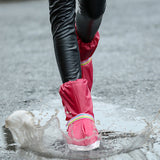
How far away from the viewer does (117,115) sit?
251 cm

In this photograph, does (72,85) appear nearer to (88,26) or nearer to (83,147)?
(83,147)

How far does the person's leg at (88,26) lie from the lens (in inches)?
84.6

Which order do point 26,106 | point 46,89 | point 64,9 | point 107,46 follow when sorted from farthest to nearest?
point 107,46, point 46,89, point 26,106, point 64,9

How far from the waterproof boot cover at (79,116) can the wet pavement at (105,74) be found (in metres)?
0.16

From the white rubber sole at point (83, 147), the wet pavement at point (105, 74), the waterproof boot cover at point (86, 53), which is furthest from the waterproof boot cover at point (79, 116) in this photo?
the waterproof boot cover at point (86, 53)

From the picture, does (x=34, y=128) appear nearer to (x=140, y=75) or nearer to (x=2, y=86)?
(x=2, y=86)

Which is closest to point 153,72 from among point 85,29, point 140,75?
point 140,75

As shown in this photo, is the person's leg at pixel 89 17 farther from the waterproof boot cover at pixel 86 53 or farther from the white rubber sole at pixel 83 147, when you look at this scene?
the white rubber sole at pixel 83 147

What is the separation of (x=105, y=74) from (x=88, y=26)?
1417mm

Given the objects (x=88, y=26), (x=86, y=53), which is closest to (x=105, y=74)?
(x=86, y=53)

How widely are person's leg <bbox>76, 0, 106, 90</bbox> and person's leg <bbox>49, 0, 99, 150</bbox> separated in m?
0.10

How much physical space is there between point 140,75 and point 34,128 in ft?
5.97

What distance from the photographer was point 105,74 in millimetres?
3654

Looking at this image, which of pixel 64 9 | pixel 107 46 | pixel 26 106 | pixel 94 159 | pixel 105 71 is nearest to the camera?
pixel 94 159
